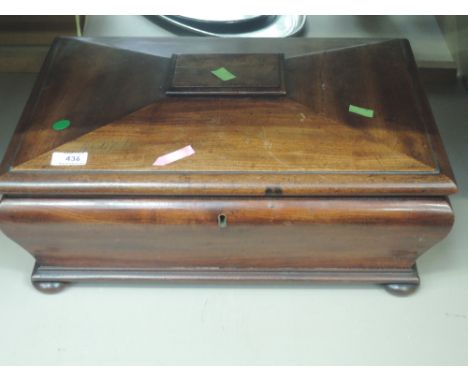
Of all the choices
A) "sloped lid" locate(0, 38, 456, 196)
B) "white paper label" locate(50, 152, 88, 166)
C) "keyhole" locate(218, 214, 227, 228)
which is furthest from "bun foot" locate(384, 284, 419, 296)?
"white paper label" locate(50, 152, 88, 166)

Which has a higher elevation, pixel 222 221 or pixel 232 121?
pixel 232 121

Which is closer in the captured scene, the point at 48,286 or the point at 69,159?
the point at 69,159

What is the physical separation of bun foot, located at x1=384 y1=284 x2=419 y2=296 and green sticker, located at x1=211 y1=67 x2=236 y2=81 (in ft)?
1.79

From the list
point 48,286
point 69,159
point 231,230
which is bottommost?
point 48,286

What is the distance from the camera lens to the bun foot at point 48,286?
1166mm

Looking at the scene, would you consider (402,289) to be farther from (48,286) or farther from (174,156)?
(48,286)

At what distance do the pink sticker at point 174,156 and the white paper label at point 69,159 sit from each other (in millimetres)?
132

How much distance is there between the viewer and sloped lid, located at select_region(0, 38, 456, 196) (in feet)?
3.16

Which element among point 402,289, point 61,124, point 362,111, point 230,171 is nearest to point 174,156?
point 230,171

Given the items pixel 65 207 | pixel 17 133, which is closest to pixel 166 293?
pixel 65 207

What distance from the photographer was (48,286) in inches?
46.0

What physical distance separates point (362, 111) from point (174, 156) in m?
0.38

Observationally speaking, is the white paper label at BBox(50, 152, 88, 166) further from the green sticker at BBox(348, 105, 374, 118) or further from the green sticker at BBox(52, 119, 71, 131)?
the green sticker at BBox(348, 105, 374, 118)

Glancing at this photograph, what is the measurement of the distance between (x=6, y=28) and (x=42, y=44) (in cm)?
11
